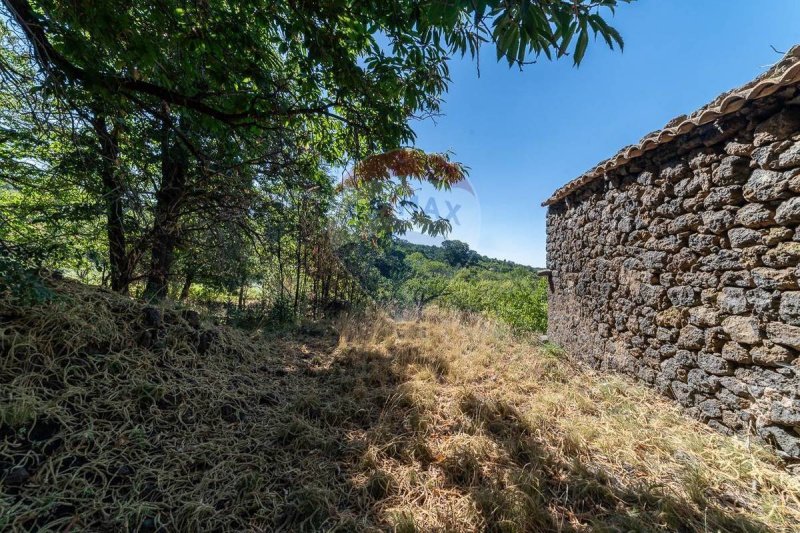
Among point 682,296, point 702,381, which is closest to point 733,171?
point 682,296

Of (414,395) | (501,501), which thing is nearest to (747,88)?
(501,501)

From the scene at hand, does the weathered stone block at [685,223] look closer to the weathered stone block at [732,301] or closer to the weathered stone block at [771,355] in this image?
the weathered stone block at [732,301]

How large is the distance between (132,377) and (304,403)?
1.14 metres

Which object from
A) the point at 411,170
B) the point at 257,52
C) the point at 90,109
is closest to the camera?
the point at 257,52

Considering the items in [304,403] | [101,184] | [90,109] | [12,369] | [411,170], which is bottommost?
[304,403]

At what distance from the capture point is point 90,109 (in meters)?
2.53

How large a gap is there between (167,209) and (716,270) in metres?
5.28

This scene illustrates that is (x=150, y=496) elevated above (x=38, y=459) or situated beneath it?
situated beneath

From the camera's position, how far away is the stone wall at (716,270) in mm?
1952

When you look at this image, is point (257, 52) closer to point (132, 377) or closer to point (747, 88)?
point (132, 377)

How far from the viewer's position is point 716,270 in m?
2.40

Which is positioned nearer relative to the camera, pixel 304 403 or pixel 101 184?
pixel 304 403

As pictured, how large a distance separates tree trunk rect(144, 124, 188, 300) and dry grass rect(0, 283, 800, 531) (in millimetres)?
1219

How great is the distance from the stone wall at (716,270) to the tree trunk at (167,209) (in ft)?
16.3
